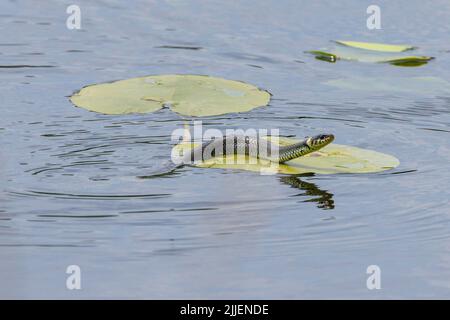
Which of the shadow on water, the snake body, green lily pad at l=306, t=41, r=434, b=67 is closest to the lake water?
the shadow on water

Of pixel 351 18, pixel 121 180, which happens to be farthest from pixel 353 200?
pixel 351 18

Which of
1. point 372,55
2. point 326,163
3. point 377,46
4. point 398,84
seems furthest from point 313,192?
point 377,46

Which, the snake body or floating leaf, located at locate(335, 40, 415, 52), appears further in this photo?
floating leaf, located at locate(335, 40, 415, 52)

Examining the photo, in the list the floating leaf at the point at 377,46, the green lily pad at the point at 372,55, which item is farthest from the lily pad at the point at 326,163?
the floating leaf at the point at 377,46

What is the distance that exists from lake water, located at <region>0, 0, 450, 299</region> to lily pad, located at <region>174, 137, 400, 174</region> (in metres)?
0.09

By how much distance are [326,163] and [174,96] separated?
2113mm

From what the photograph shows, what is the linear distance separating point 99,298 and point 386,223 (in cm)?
243

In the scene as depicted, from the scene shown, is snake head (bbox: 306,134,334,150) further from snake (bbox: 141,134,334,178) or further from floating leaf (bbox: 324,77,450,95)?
floating leaf (bbox: 324,77,450,95)

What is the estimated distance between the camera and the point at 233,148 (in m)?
9.48

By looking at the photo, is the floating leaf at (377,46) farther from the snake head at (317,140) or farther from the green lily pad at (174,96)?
the snake head at (317,140)

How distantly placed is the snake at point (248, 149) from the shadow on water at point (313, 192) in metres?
0.34

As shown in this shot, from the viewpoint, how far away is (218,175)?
9016 millimetres

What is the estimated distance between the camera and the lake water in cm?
693

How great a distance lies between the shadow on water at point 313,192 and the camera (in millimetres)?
8375
